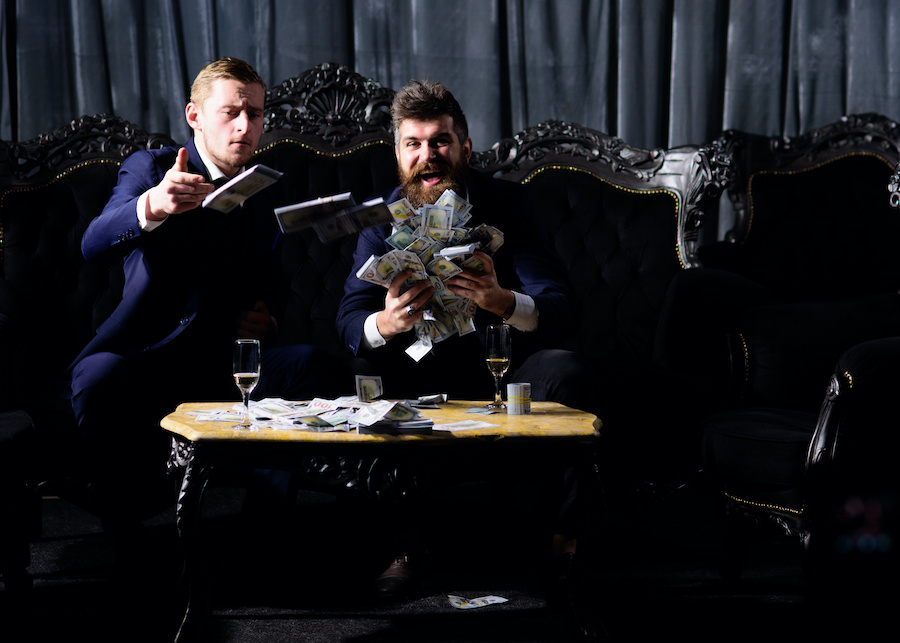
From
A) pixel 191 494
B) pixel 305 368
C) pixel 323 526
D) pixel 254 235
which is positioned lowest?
pixel 323 526

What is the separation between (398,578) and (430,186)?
3.92ft

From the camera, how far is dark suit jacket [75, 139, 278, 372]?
249cm

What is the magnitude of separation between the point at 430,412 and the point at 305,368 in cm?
58

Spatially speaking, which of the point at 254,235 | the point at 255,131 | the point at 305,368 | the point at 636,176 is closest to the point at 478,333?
the point at 305,368

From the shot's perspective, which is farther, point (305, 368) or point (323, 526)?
point (323, 526)

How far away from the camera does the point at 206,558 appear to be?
1.82m

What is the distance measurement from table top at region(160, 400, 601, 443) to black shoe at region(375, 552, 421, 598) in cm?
54

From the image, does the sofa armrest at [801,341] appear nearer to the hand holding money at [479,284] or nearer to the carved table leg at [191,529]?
the hand holding money at [479,284]

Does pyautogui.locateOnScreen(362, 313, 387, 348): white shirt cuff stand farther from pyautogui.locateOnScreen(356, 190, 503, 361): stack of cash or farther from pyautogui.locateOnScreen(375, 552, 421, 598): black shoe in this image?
pyautogui.locateOnScreen(375, 552, 421, 598): black shoe

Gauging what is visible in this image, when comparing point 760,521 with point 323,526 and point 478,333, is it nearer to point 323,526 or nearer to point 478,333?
point 478,333

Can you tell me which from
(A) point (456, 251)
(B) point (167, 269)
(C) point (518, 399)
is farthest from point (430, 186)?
(C) point (518, 399)

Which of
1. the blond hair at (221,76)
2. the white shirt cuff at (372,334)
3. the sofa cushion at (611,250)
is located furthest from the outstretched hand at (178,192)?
the sofa cushion at (611,250)

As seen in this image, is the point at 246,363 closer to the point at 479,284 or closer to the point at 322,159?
the point at 479,284

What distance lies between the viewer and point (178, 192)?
2.23 metres
